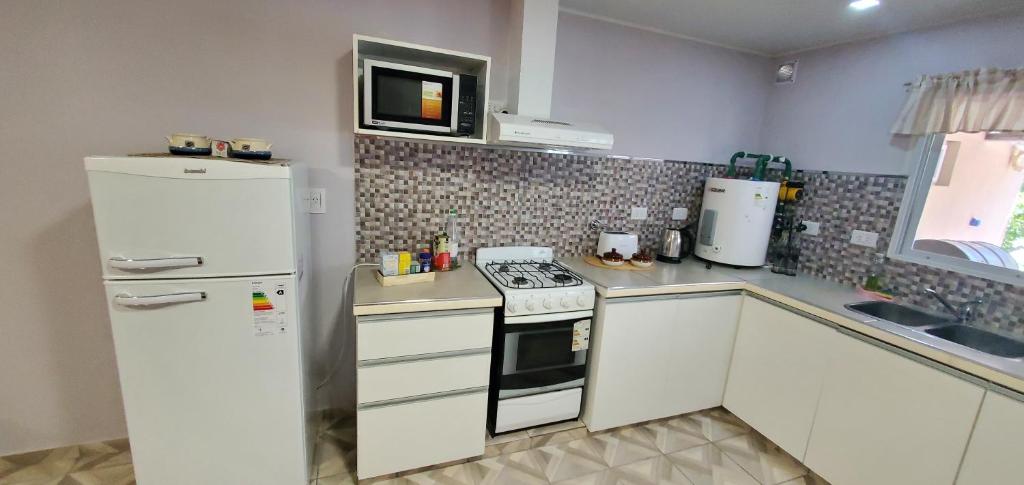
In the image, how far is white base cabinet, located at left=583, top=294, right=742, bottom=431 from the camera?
203 centimetres

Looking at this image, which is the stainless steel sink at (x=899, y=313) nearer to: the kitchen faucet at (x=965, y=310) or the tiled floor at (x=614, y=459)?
the kitchen faucet at (x=965, y=310)

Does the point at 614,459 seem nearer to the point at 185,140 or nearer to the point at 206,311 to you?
the point at 206,311

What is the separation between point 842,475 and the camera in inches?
69.9

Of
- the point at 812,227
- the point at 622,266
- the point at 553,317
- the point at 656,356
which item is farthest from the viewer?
the point at 812,227

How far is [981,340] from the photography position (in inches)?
69.7

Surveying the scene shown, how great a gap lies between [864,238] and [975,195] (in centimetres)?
46

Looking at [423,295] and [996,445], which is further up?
[423,295]

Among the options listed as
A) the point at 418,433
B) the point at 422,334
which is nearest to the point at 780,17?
the point at 422,334

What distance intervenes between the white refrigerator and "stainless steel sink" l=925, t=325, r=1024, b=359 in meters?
2.78

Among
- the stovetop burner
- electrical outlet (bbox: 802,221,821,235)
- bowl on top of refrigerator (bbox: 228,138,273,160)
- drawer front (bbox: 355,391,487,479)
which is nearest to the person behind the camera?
bowl on top of refrigerator (bbox: 228,138,273,160)

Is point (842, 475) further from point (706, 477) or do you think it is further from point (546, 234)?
point (546, 234)

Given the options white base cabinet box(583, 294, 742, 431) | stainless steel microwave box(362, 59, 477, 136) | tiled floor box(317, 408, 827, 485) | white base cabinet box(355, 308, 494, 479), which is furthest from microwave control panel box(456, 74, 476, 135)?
tiled floor box(317, 408, 827, 485)

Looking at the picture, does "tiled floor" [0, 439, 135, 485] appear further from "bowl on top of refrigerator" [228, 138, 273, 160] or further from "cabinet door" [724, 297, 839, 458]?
"cabinet door" [724, 297, 839, 458]

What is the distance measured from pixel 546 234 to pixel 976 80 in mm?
2150
